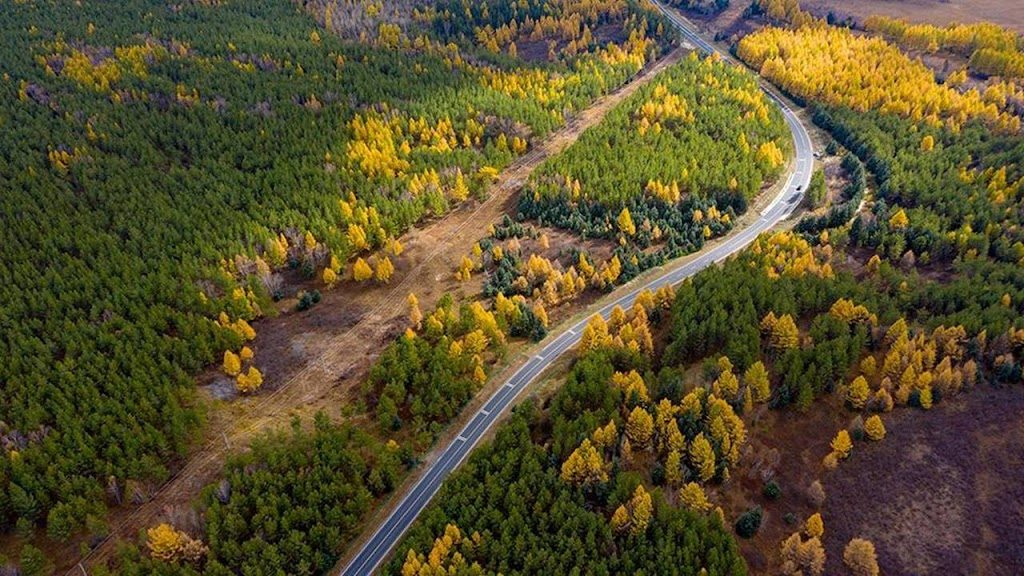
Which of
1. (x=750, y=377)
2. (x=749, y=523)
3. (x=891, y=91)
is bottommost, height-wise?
(x=749, y=523)

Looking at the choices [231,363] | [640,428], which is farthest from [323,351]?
[640,428]

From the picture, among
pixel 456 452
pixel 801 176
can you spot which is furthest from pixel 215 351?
pixel 801 176

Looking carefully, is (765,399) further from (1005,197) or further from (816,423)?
(1005,197)

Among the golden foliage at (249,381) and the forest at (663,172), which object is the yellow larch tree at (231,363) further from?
the forest at (663,172)

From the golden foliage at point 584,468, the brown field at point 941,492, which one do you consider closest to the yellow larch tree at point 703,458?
the golden foliage at point 584,468

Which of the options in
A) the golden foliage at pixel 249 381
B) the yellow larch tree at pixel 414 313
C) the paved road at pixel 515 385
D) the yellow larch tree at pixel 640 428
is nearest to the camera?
the paved road at pixel 515 385

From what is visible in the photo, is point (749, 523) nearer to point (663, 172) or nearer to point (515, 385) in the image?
point (515, 385)

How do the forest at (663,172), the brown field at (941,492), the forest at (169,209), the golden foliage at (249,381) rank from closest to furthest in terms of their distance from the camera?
1. the brown field at (941,492)
2. the forest at (169,209)
3. the golden foliage at (249,381)
4. the forest at (663,172)
